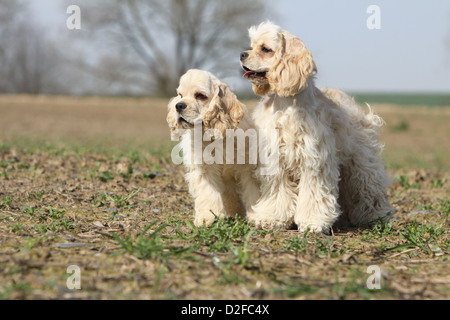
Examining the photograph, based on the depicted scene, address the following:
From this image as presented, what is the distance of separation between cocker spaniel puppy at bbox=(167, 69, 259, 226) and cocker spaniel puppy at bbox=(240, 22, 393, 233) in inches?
9.5

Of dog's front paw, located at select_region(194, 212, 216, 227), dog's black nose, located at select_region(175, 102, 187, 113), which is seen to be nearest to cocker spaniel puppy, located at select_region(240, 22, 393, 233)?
dog's front paw, located at select_region(194, 212, 216, 227)

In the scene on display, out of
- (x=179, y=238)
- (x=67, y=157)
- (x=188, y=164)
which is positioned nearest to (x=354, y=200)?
(x=188, y=164)

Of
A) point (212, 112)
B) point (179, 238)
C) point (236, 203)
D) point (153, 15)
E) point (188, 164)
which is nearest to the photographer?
point (179, 238)

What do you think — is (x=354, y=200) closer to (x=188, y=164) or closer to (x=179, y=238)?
(x=188, y=164)

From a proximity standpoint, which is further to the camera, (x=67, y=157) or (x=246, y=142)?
(x=67, y=157)

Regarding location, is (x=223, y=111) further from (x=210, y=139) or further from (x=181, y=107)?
(x=181, y=107)

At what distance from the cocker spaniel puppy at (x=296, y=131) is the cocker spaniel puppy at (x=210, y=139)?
0.24 m

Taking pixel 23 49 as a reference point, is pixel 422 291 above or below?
below

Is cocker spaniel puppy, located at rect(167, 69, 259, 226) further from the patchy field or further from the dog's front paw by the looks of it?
the patchy field

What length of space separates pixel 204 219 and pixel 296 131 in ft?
3.87

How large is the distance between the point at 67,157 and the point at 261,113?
12.5 ft

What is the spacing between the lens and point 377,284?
11.3 feet

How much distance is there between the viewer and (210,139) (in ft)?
16.4

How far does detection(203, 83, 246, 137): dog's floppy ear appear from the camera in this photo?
193 inches
